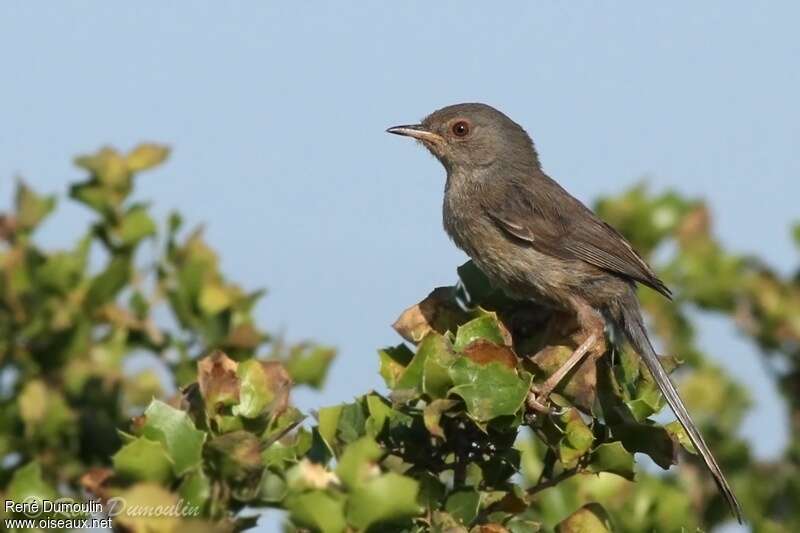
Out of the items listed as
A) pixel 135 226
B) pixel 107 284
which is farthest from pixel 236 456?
pixel 135 226

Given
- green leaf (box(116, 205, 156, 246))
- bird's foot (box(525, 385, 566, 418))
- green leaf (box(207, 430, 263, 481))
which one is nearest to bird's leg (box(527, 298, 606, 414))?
bird's foot (box(525, 385, 566, 418))

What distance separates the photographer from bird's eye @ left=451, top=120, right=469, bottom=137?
8.60 metres

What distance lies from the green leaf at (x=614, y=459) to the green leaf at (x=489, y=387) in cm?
38

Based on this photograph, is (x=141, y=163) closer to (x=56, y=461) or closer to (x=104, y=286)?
(x=104, y=286)

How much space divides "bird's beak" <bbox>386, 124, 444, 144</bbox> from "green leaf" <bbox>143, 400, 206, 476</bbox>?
4.88m

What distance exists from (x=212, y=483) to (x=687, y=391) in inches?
171

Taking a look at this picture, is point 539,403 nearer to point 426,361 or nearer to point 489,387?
point 489,387

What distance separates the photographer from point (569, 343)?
18.3 ft

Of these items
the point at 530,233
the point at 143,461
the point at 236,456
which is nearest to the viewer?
the point at 143,461

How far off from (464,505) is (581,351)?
106 cm

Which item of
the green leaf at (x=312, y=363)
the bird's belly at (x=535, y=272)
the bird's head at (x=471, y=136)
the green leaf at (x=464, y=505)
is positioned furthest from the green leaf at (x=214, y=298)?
the bird's head at (x=471, y=136)

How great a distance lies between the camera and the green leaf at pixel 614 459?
4.48m

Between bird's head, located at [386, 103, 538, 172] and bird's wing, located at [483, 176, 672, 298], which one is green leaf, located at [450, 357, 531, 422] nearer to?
bird's wing, located at [483, 176, 672, 298]

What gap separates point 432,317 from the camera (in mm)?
5301
